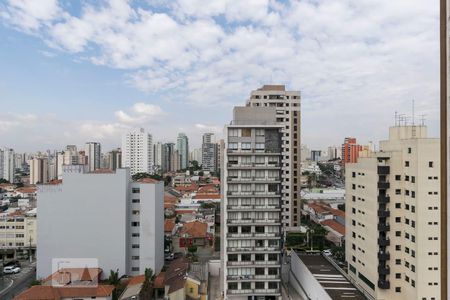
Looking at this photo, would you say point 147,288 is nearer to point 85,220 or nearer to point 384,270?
point 85,220

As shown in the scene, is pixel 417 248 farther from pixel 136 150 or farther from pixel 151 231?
pixel 136 150

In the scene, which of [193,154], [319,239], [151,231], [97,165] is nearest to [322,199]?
[319,239]

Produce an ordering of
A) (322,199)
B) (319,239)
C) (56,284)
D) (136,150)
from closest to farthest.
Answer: (56,284) < (319,239) < (322,199) < (136,150)

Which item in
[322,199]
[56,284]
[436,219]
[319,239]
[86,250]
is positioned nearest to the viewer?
[436,219]

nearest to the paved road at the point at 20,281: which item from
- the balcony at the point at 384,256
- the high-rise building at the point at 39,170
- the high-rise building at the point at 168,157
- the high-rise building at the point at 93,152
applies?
the balcony at the point at 384,256

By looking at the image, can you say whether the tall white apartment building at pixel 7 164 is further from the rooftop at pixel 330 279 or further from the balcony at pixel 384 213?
the balcony at pixel 384 213

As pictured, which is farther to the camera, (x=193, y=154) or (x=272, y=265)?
(x=193, y=154)
